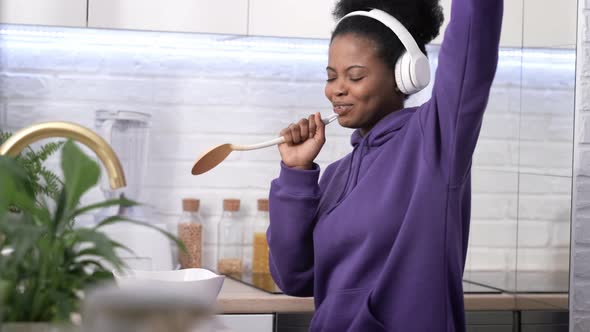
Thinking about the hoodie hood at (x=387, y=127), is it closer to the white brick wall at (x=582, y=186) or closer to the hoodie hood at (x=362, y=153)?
the hoodie hood at (x=362, y=153)

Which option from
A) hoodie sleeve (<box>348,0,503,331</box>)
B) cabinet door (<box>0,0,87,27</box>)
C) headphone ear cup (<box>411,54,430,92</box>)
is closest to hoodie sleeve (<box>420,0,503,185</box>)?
hoodie sleeve (<box>348,0,503,331</box>)

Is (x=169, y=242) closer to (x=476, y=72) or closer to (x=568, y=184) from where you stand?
(x=568, y=184)

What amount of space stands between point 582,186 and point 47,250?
182cm

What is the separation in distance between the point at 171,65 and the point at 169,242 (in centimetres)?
58

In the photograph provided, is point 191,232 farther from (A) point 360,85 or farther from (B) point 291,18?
(A) point 360,85

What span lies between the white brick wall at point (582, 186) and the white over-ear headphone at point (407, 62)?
2.60 ft

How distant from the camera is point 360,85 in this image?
67.9 inches

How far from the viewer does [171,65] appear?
2.78m

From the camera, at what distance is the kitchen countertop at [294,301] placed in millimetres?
2244

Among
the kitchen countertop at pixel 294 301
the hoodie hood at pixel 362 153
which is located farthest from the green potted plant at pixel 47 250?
the kitchen countertop at pixel 294 301

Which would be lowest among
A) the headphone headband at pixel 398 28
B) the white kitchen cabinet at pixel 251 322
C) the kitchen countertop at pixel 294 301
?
the white kitchen cabinet at pixel 251 322

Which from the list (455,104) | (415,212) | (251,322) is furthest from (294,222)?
(251,322)

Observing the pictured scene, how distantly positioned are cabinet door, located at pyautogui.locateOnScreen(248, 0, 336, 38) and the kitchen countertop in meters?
0.76

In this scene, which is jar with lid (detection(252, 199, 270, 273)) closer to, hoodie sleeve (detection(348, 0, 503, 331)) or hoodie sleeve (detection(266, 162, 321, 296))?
hoodie sleeve (detection(266, 162, 321, 296))
